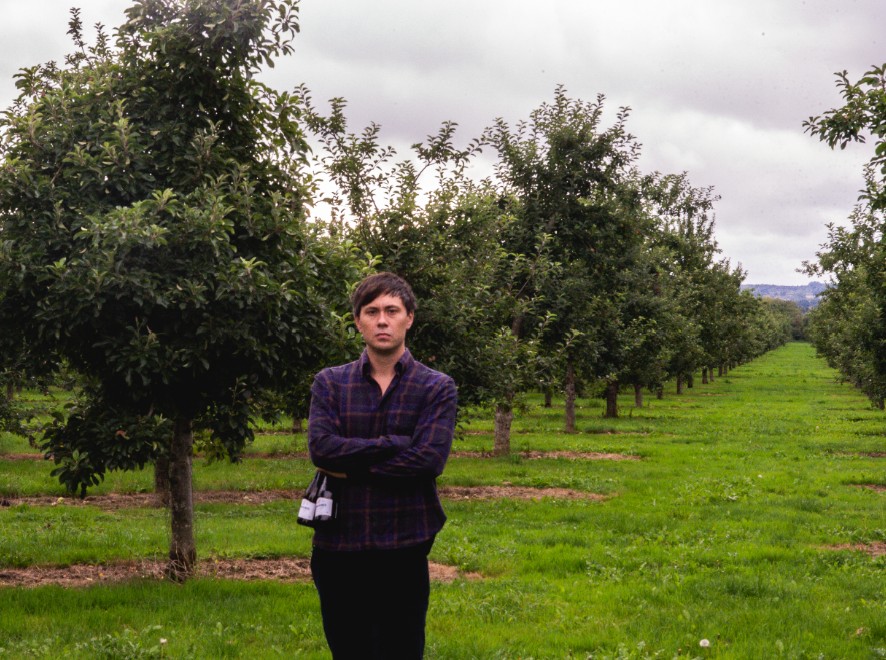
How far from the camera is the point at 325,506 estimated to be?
13.9 feet

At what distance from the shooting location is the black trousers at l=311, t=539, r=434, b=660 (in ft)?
14.0

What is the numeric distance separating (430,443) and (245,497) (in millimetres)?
13566

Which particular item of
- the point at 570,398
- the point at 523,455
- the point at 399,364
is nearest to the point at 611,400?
the point at 570,398

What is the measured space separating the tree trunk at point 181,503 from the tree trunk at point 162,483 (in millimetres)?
6785

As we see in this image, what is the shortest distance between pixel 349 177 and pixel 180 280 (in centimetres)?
881

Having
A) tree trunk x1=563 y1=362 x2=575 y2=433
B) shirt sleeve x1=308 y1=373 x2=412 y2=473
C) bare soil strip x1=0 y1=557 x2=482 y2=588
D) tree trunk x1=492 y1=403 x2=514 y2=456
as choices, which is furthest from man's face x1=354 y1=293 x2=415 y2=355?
tree trunk x1=563 y1=362 x2=575 y2=433

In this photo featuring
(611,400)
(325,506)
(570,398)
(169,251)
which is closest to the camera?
(325,506)

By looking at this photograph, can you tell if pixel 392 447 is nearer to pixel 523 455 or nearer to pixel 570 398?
pixel 523 455

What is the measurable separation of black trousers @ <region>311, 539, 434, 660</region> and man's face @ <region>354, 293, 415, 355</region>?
3.48ft

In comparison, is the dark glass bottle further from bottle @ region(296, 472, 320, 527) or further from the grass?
the grass

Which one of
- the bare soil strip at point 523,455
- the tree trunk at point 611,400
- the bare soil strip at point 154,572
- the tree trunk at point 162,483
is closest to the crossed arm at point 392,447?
the bare soil strip at point 154,572

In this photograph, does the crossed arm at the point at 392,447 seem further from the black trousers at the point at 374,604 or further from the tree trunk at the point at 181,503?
the tree trunk at the point at 181,503

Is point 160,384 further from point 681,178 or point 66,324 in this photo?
point 681,178

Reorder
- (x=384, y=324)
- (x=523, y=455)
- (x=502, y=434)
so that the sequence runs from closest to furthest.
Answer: (x=384, y=324) → (x=502, y=434) → (x=523, y=455)
